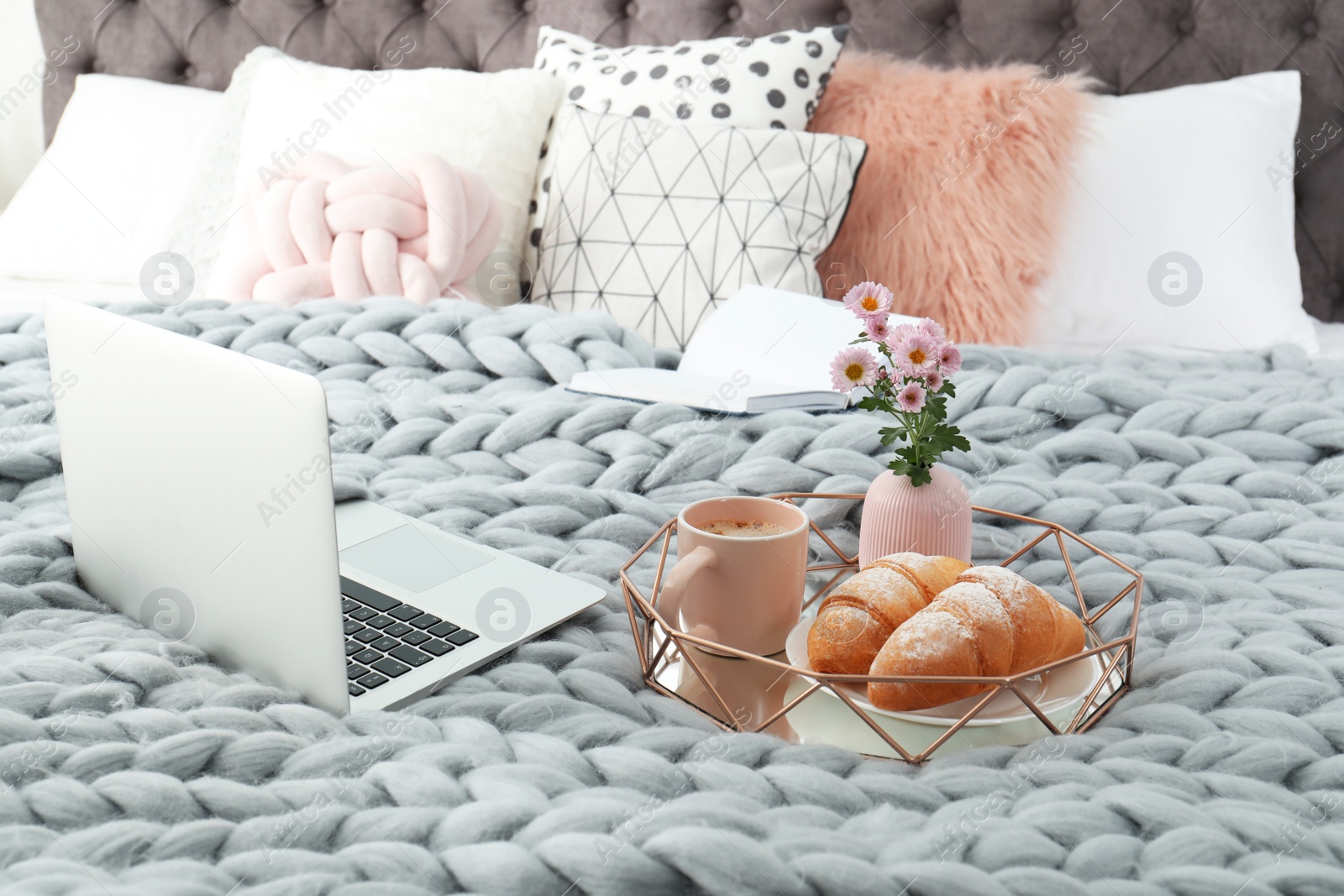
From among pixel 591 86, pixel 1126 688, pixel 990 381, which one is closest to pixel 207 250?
pixel 591 86

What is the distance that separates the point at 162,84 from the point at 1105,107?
1.80 m

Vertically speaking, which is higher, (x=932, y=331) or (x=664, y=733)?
(x=932, y=331)

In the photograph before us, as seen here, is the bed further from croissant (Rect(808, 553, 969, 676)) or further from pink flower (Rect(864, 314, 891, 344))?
pink flower (Rect(864, 314, 891, 344))

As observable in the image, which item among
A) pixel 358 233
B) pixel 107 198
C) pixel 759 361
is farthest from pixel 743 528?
pixel 107 198

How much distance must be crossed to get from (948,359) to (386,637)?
0.40 m

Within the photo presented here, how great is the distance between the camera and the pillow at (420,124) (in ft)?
5.56

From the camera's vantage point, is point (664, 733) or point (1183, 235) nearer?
point (664, 733)

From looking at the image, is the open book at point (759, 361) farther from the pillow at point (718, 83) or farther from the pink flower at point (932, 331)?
the pillow at point (718, 83)

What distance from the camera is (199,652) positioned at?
63cm

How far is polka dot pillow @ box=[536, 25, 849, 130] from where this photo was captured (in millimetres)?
1675

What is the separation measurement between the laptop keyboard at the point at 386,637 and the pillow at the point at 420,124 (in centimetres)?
107

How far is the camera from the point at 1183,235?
5.16ft

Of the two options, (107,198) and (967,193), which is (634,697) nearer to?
(967,193)

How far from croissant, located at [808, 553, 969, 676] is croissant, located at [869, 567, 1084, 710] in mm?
15
